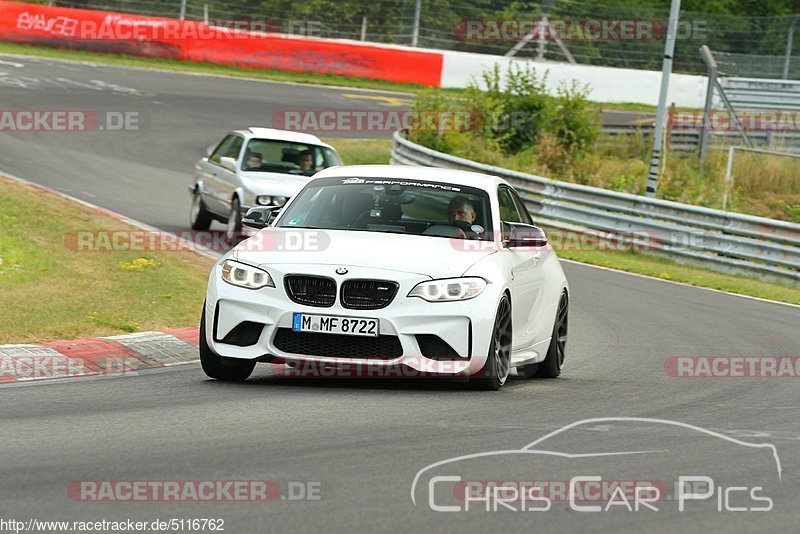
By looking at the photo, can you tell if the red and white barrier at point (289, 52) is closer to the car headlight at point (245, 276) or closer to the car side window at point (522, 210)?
the car side window at point (522, 210)

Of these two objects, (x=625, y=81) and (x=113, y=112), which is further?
(x=625, y=81)

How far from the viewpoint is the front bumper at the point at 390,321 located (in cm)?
885

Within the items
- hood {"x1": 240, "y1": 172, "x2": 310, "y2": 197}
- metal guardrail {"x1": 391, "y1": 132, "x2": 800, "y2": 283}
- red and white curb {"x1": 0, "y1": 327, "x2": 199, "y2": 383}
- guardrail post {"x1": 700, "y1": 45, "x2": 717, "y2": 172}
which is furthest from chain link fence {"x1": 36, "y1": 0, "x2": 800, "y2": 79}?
red and white curb {"x1": 0, "y1": 327, "x2": 199, "y2": 383}

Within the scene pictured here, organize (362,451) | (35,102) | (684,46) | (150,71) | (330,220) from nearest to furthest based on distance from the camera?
(362,451) → (330,220) → (35,102) → (150,71) → (684,46)

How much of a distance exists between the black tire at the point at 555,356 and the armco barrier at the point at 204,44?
104 ft

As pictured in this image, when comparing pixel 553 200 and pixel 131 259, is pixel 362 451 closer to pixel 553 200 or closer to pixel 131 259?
pixel 131 259

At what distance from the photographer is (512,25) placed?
4572cm

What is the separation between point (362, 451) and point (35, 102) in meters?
27.2

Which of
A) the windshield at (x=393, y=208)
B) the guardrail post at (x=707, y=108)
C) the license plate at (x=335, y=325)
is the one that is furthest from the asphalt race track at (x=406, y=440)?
the guardrail post at (x=707, y=108)

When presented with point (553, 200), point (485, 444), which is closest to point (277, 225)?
point (485, 444)

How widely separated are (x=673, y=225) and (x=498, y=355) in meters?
14.5

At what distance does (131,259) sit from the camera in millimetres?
15383

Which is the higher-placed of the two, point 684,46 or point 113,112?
point 684,46

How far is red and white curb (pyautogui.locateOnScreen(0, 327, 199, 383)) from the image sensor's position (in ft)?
31.2
